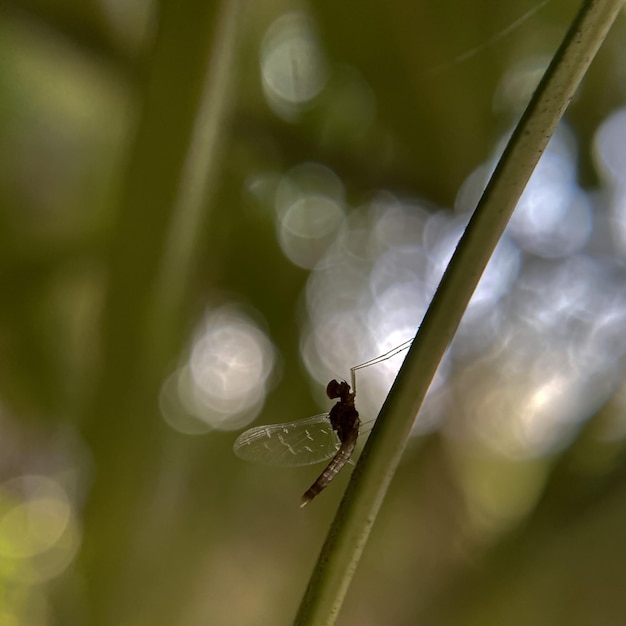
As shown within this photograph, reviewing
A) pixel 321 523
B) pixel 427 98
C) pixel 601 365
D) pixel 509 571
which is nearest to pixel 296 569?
pixel 321 523

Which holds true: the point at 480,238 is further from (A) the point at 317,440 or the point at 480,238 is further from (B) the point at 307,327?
A: (B) the point at 307,327

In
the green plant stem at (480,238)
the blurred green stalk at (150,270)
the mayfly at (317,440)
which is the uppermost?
the blurred green stalk at (150,270)

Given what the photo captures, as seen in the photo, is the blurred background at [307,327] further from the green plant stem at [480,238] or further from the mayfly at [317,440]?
the green plant stem at [480,238]

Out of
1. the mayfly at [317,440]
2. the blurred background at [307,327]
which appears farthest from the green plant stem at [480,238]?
the blurred background at [307,327]

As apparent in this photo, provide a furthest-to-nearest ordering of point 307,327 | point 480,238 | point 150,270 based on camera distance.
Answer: point 307,327
point 150,270
point 480,238

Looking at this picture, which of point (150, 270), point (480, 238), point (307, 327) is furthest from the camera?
point (307, 327)

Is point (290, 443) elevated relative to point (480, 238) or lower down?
elevated

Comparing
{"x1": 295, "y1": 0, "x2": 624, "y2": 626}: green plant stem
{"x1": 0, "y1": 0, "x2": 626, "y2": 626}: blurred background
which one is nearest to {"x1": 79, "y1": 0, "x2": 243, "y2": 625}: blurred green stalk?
{"x1": 0, "y1": 0, "x2": 626, "y2": 626}: blurred background

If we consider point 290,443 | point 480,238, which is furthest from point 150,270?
point 480,238
